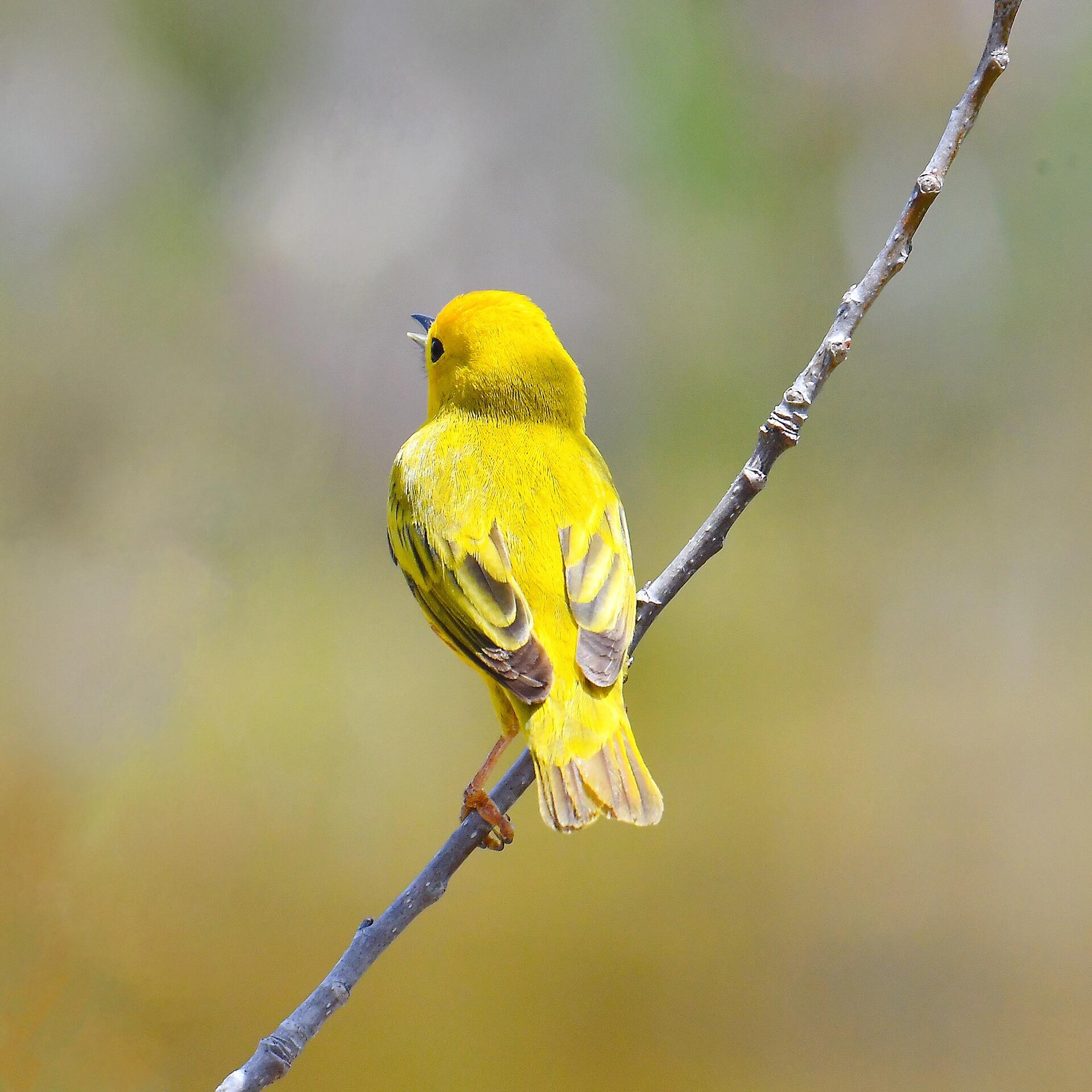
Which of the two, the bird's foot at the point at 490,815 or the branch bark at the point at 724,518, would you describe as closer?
the branch bark at the point at 724,518

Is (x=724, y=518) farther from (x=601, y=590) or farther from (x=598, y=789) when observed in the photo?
(x=598, y=789)

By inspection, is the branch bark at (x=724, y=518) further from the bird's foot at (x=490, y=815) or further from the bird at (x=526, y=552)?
the bird at (x=526, y=552)

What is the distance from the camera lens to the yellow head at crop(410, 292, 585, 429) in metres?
2.92

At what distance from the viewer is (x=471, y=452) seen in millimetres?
2727

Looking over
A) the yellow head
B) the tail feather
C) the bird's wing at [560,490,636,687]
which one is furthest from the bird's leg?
the yellow head

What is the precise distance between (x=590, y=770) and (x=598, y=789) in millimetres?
44

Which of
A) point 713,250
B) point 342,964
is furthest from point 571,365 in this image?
point 713,250

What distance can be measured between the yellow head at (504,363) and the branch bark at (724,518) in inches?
33.7

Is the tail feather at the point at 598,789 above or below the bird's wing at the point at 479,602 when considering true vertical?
below

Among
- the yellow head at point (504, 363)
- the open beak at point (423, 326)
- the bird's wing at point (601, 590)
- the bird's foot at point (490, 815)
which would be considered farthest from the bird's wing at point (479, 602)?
the open beak at point (423, 326)

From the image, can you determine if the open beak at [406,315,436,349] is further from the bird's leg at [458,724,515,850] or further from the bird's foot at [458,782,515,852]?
the bird's foot at [458,782,515,852]

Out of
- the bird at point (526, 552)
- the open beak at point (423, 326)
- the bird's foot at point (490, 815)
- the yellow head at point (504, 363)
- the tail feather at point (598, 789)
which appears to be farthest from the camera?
the open beak at point (423, 326)

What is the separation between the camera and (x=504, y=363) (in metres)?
2.91

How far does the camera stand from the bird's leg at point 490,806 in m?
2.26
